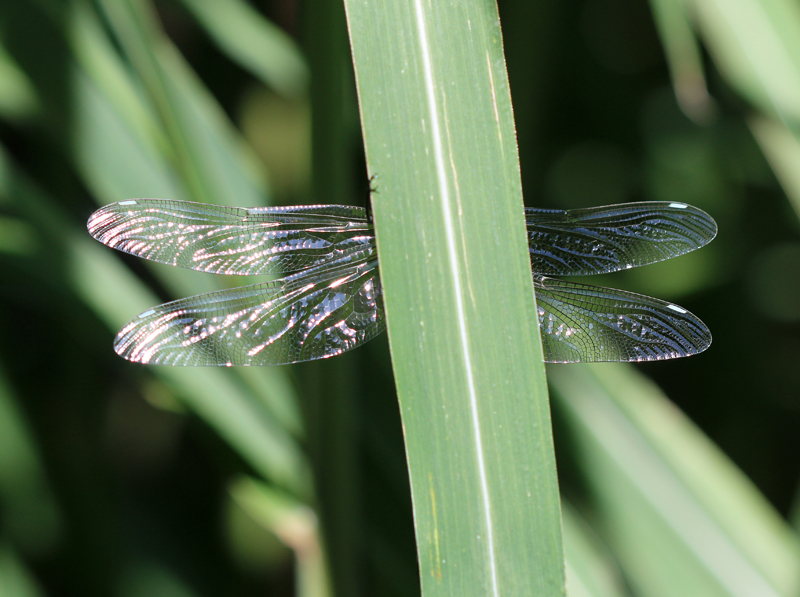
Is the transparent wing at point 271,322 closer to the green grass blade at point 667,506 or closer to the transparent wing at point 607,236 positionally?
the transparent wing at point 607,236

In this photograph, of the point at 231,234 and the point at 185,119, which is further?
the point at 185,119

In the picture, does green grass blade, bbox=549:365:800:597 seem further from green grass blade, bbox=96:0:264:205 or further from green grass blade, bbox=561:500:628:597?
green grass blade, bbox=96:0:264:205

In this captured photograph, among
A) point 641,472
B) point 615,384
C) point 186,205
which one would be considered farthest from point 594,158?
point 186,205

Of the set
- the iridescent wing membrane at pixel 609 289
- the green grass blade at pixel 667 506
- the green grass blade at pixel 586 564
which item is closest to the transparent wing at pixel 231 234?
the iridescent wing membrane at pixel 609 289

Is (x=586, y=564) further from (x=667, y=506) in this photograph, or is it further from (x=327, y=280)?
(x=327, y=280)

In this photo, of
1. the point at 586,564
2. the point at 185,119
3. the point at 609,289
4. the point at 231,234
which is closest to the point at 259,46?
the point at 185,119
